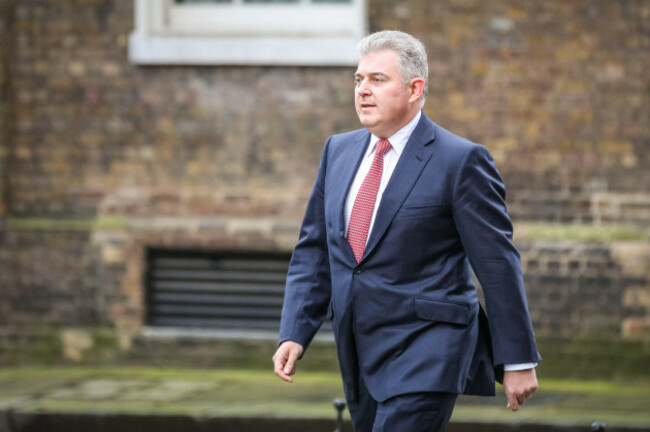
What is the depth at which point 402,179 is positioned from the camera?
11.9 feet

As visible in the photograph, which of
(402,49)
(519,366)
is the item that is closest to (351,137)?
(402,49)

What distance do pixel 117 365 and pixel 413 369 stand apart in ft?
18.1

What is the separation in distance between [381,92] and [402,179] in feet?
0.97

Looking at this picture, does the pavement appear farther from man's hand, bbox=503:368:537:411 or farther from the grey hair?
the grey hair

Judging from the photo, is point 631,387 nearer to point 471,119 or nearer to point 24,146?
point 471,119

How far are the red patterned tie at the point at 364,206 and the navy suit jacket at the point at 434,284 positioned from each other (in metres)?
0.04

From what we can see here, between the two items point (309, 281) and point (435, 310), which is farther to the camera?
point (309, 281)

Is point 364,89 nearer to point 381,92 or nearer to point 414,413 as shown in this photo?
point 381,92

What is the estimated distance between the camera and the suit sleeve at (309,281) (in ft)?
12.6

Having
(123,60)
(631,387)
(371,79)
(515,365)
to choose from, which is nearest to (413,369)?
(515,365)

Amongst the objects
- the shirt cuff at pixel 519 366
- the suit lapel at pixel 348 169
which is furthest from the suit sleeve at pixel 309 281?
the shirt cuff at pixel 519 366

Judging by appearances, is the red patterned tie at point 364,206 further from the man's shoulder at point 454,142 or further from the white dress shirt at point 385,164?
the man's shoulder at point 454,142

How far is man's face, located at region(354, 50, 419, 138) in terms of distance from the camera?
3.56 m

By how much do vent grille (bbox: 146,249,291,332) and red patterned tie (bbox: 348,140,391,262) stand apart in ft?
16.2
